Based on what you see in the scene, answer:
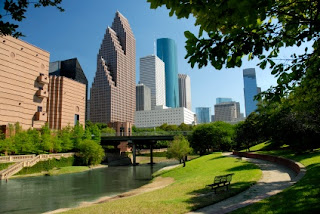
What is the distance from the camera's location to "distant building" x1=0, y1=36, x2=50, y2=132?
63.5m

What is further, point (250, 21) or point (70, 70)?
point (70, 70)

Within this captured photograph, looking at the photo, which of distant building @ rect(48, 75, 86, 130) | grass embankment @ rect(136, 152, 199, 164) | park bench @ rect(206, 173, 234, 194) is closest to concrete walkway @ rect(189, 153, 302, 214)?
park bench @ rect(206, 173, 234, 194)

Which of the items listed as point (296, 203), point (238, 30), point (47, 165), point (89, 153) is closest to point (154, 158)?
point (89, 153)

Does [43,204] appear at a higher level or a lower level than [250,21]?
lower

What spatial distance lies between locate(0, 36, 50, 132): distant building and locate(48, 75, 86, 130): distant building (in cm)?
1847

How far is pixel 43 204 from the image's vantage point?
26422 millimetres

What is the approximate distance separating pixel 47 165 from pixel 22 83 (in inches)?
956

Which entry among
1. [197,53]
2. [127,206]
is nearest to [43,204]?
[127,206]

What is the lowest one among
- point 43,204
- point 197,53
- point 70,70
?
point 43,204

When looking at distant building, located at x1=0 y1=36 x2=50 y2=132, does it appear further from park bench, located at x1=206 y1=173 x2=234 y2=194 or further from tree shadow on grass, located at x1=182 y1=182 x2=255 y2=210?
park bench, located at x1=206 y1=173 x2=234 y2=194

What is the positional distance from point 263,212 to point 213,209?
154 inches

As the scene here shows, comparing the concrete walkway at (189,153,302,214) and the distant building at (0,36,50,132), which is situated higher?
the distant building at (0,36,50,132)

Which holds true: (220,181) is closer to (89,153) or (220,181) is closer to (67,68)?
(89,153)

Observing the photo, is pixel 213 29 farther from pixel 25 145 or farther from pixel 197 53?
pixel 25 145
